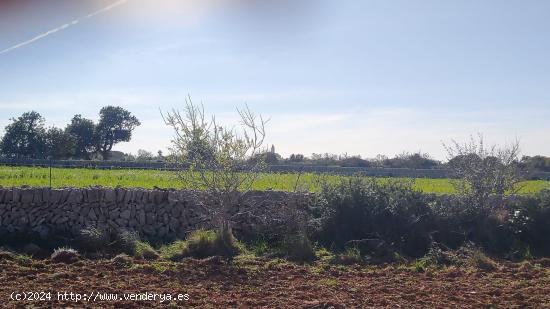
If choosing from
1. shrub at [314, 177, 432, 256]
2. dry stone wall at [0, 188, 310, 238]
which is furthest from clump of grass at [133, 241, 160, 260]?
shrub at [314, 177, 432, 256]

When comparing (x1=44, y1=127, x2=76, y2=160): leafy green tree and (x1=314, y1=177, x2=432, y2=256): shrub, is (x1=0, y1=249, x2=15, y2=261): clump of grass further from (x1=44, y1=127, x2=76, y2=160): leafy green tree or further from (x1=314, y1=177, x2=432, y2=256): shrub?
(x1=44, y1=127, x2=76, y2=160): leafy green tree

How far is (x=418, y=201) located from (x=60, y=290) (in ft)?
27.1

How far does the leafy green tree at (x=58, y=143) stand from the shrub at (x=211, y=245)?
43688 millimetres

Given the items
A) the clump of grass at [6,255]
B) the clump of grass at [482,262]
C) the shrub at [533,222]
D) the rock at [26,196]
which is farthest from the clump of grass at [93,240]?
the shrub at [533,222]

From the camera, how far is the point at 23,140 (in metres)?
53.5

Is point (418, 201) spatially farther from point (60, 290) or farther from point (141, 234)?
point (60, 290)

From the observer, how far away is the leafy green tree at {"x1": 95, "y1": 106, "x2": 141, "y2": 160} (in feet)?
204

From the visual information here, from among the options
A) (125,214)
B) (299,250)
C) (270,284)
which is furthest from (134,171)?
(270,284)

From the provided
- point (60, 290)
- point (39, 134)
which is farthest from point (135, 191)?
point (39, 134)

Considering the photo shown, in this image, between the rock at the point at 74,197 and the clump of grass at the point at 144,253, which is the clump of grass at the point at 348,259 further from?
the rock at the point at 74,197

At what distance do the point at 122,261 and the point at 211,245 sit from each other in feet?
6.04

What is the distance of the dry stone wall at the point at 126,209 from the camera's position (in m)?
12.6

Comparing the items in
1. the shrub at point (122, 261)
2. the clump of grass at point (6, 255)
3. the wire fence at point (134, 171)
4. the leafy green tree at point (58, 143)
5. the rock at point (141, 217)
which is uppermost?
the leafy green tree at point (58, 143)

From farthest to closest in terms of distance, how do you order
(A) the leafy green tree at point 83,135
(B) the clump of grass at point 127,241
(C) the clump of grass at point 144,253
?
(A) the leafy green tree at point 83,135 < (B) the clump of grass at point 127,241 < (C) the clump of grass at point 144,253
